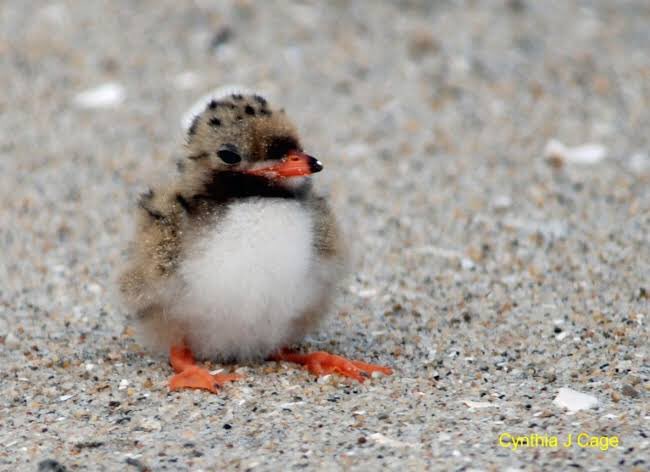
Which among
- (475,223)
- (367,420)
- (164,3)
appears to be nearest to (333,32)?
(164,3)

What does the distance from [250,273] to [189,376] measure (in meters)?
0.46

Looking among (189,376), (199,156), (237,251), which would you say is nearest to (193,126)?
(199,156)

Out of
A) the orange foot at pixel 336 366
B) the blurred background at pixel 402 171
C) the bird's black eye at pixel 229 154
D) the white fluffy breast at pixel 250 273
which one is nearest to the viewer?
the white fluffy breast at pixel 250 273

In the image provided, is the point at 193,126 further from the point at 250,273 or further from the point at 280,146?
the point at 250,273

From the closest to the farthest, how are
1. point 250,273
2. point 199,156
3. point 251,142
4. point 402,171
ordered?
1. point 250,273
2. point 251,142
3. point 199,156
4. point 402,171

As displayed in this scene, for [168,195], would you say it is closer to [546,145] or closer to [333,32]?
[546,145]

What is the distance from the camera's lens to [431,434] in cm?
350

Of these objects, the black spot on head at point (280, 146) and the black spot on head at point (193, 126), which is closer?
the black spot on head at point (280, 146)

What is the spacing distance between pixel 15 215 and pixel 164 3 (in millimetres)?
2788

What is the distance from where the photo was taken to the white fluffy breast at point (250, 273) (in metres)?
3.81

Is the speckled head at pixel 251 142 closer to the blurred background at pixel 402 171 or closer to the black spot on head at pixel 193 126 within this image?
the black spot on head at pixel 193 126

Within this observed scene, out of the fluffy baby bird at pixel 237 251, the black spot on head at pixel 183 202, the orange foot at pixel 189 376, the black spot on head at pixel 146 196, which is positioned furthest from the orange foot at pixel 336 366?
the black spot on head at pixel 146 196

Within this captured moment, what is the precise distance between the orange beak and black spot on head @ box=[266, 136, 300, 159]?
0.07ft

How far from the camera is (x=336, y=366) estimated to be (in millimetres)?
4074
